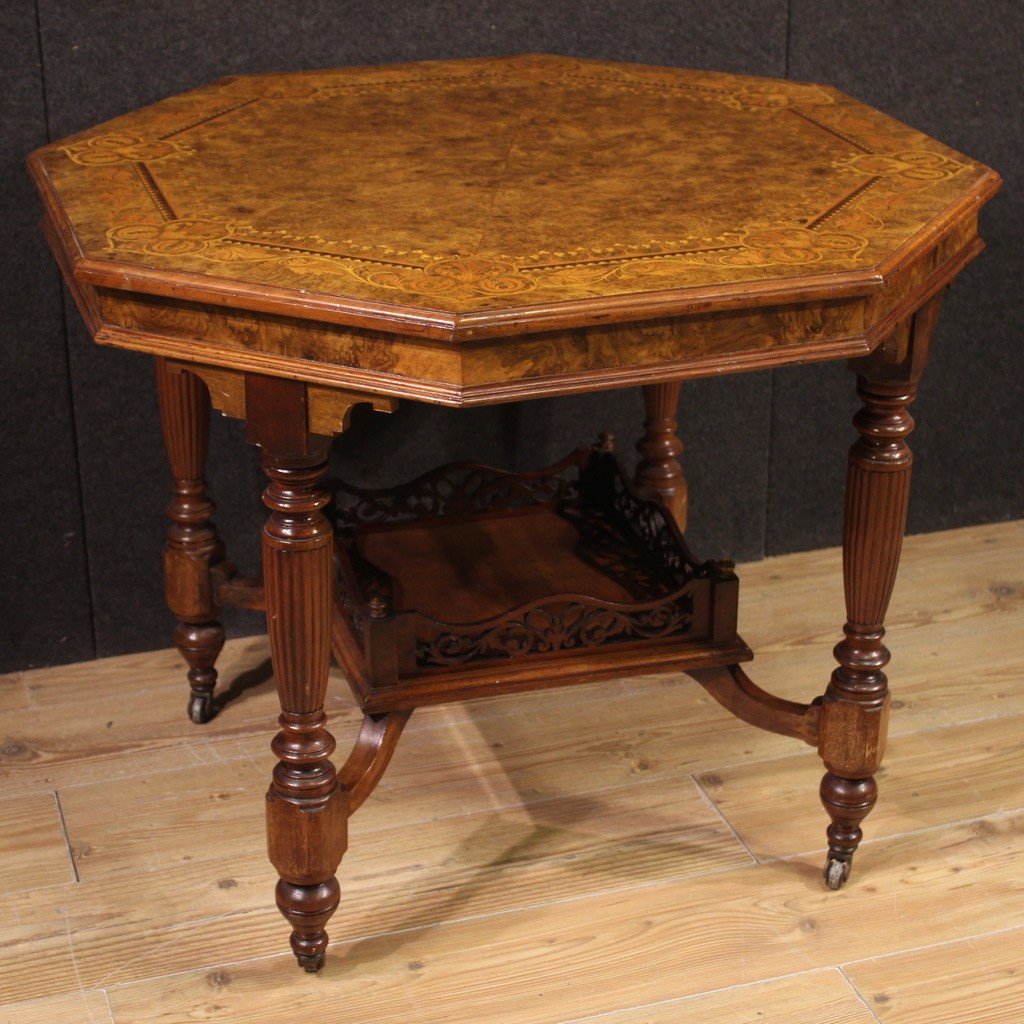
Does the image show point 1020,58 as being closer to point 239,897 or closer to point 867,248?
point 867,248

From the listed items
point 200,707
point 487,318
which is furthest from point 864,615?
point 200,707

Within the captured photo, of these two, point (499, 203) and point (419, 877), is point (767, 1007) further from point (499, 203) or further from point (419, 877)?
point (499, 203)

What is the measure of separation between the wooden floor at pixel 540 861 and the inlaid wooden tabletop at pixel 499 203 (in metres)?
0.73

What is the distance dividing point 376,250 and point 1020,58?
1.46 meters

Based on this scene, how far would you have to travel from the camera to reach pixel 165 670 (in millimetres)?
2406

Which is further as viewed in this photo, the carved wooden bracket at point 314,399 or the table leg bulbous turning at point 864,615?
the table leg bulbous turning at point 864,615

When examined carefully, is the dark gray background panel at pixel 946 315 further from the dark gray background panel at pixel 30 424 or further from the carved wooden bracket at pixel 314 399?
the carved wooden bracket at pixel 314 399

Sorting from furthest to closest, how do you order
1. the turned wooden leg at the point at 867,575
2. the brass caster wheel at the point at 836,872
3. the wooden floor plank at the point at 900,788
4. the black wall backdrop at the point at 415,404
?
the black wall backdrop at the point at 415,404, the wooden floor plank at the point at 900,788, the brass caster wheel at the point at 836,872, the turned wooden leg at the point at 867,575

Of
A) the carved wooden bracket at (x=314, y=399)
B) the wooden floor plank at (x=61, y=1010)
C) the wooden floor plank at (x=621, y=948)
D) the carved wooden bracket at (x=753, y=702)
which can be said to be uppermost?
the carved wooden bracket at (x=314, y=399)

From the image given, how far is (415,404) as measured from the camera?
2410 mm

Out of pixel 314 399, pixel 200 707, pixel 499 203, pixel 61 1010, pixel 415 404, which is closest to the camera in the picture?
pixel 314 399

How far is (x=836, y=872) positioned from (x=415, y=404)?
0.94 m

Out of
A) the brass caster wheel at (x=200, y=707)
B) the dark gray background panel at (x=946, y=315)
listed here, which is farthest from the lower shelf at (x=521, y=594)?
the dark gray background panel at (x=946, y=315)

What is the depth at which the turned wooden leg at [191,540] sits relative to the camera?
2053 millimetres
